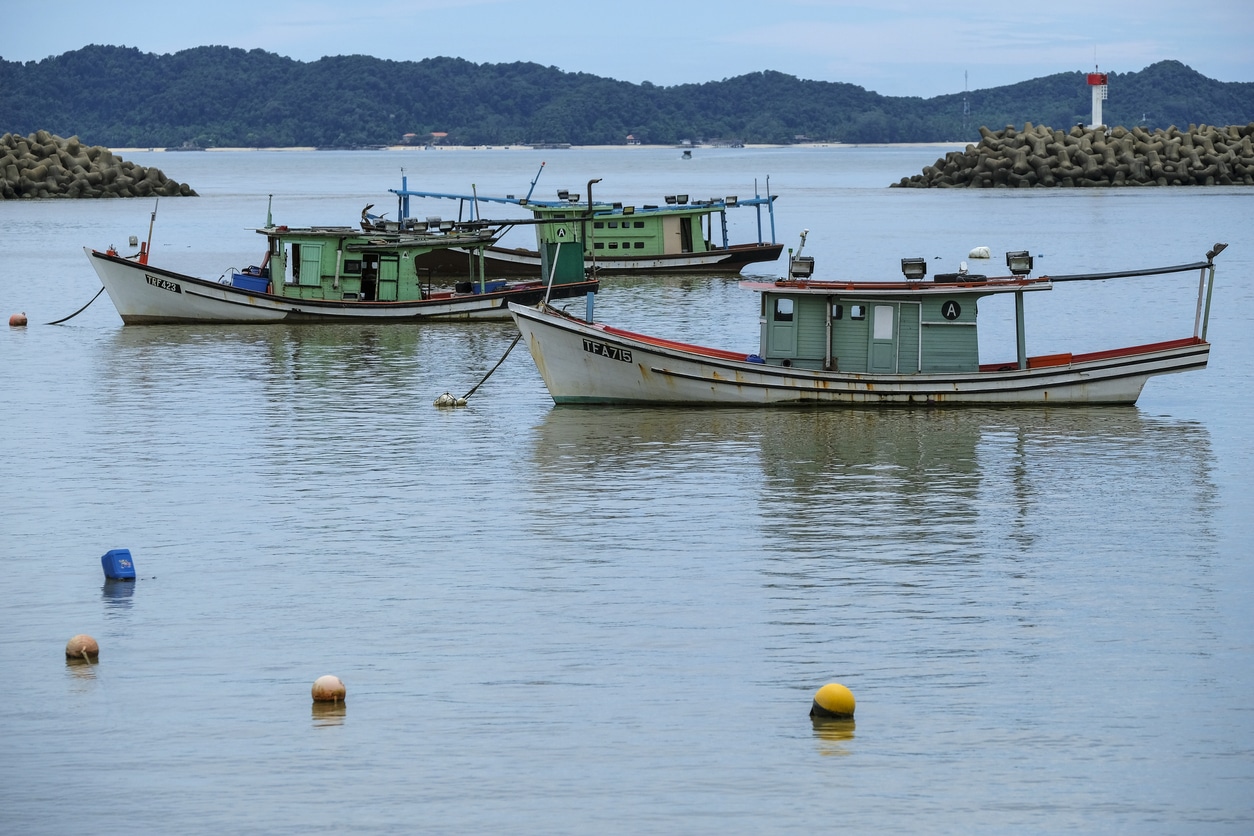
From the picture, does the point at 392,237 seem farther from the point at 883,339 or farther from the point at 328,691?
the point at 328,691

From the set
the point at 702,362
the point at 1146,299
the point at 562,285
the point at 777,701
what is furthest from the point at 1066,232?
the point at 777,701

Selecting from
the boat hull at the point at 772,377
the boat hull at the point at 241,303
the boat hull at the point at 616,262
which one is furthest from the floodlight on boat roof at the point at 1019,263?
the boat hull at the point at 616,262

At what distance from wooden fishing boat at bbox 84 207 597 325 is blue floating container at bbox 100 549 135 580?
2383 cm

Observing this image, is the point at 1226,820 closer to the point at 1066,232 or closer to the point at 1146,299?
the point at 1146,299

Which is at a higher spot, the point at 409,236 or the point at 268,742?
the point at 409,236

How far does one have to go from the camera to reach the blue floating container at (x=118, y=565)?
18.2 metres

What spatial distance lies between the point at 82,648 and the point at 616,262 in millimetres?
44062

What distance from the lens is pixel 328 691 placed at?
46.3ft

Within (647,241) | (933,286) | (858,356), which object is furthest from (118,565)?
(647,241)

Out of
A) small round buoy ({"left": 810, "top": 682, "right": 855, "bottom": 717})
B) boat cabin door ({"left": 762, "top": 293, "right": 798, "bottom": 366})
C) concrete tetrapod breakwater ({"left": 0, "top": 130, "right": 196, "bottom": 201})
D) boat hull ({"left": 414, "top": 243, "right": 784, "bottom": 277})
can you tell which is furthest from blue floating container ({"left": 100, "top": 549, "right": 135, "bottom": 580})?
concrete tetrapod breakwater ({"left": 0, "top": 130, "right": 196, "bottom": 201})

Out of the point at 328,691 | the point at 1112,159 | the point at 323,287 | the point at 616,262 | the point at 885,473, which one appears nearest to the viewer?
the point at 328,691

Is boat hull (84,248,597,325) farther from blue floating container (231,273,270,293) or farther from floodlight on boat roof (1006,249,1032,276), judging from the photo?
floodlight on boat roof (1006,249,1032,276)

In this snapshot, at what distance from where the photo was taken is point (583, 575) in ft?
61.0

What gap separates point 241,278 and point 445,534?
25396mm
